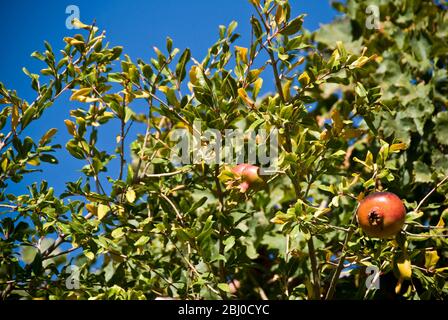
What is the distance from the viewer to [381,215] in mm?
1860

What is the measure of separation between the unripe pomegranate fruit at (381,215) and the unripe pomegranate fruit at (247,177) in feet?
1.26

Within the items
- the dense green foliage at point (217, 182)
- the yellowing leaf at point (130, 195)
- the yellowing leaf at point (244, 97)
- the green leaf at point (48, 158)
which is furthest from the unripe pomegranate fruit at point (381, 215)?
the green leaf at point (48, 158)

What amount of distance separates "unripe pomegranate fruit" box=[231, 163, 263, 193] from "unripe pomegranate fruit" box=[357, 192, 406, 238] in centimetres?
38

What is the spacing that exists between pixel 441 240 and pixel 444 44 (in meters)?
1.23

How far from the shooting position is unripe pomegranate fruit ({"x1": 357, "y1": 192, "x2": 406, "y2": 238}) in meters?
1.87

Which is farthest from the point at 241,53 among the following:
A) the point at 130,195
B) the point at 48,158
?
the point at 48,158

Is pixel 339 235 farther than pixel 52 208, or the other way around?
pixel 339 235

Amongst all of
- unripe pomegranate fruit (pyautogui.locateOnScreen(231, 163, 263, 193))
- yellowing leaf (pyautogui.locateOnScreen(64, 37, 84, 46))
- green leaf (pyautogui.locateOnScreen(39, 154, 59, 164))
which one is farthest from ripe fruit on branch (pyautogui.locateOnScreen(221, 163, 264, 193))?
yellowing leaf (pyautogui.locateOnScreen(64, 37, 84, 46))

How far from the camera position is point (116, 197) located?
2436 mm

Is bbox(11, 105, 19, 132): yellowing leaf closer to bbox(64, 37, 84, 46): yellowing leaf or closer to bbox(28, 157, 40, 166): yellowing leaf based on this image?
bbox(28, 157, 40, 166): yellowing leaf

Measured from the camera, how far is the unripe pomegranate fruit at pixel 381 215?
6.14 ft

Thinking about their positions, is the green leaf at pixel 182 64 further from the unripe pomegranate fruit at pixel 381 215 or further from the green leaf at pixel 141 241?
the unripe pomegranate fruit at pixel 381 215
